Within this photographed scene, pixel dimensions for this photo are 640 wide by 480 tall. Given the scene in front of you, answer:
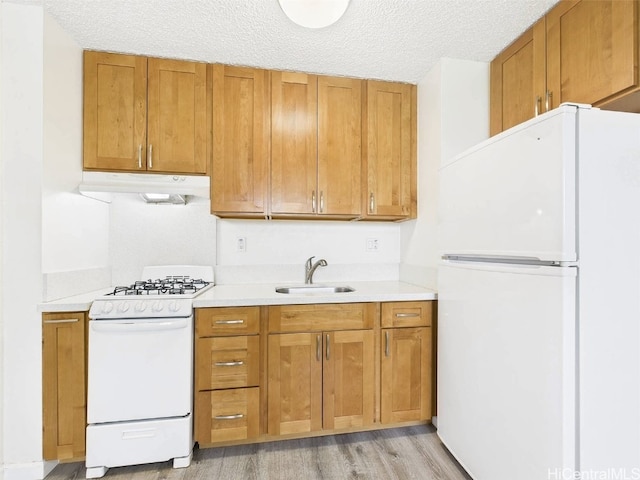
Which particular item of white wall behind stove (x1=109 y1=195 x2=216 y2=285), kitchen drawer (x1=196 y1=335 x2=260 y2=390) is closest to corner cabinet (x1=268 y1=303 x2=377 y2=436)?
kitchen drawer (x1=196 y1=335 x2=260 y2=390)

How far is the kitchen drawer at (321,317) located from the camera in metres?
1.89

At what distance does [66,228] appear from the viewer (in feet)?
6.15

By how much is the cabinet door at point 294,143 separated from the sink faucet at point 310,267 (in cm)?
41

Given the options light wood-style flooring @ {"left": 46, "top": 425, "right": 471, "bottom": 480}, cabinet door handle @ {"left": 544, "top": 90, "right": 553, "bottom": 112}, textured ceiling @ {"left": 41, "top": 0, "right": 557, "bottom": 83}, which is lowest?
light wood-style flooring @ {"left": 46, "top": 425, "right": 471, "bottom": 480}

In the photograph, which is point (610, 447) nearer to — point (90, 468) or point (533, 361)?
point (533, 361)

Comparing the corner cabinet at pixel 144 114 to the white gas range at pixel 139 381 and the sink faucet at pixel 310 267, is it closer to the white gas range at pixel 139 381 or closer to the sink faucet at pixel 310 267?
the white gas range at pixel 139 381

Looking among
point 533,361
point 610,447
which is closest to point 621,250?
point 533,361

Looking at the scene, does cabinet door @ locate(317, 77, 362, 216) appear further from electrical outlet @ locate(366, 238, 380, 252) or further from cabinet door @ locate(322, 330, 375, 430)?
cabinet door @ locate(322, 330, 375, 430)

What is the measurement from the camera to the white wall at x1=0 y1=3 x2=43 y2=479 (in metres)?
1.64

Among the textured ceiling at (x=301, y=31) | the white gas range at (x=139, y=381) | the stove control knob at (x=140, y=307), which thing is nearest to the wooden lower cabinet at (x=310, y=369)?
the white gas range at (x=139, y=381)

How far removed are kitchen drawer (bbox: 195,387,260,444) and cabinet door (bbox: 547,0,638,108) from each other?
2215 mm

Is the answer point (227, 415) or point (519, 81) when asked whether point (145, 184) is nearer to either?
point (227, 415)

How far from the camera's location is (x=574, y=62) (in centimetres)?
153

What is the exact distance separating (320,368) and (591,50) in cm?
205
